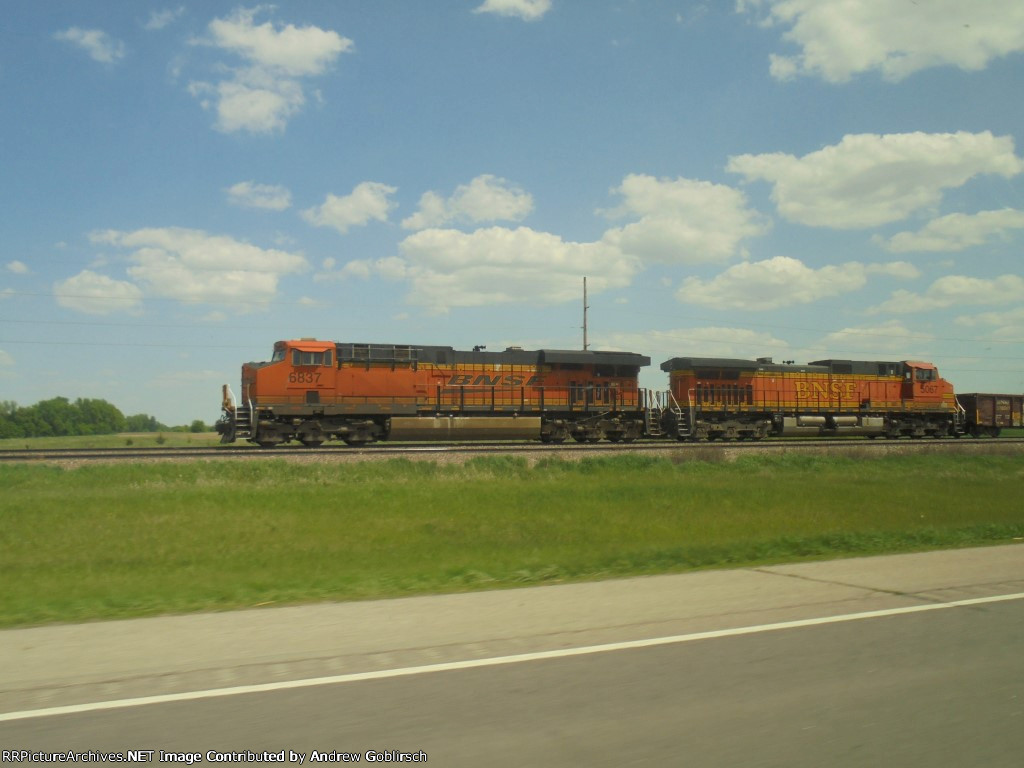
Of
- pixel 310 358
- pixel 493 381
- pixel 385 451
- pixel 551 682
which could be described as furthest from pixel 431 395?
pixel 551 682

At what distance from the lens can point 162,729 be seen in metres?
4.34

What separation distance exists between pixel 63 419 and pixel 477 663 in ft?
289

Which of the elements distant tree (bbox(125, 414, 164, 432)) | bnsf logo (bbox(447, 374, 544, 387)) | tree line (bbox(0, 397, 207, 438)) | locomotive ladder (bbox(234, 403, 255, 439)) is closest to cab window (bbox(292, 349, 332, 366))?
locomotive ladder (bbox(234, 403, 255, 439))

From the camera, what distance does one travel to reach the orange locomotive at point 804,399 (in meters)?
34.2

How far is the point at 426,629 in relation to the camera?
667 centimetres

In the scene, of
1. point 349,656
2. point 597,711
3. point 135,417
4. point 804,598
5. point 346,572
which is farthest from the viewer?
point 135,417

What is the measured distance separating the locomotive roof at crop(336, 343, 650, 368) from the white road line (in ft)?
76.4

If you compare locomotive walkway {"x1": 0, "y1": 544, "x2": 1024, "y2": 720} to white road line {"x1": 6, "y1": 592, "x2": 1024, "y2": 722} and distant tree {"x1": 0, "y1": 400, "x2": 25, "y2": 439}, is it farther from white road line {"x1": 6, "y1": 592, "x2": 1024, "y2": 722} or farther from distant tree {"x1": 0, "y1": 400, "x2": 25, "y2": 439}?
distant tree {"x1": 0, "y1": 400, "x2": 25, "y2": 439}

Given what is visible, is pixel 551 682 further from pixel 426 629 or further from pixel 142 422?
Result: pixel 142 422

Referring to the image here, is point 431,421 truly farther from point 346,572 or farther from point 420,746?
point 420,746

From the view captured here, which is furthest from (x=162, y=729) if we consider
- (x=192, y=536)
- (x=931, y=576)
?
(x=192, y=536)

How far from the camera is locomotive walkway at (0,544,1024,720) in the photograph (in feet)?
17.3

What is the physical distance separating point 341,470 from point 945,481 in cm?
1819

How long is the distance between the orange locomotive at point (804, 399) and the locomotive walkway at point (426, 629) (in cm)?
2490
